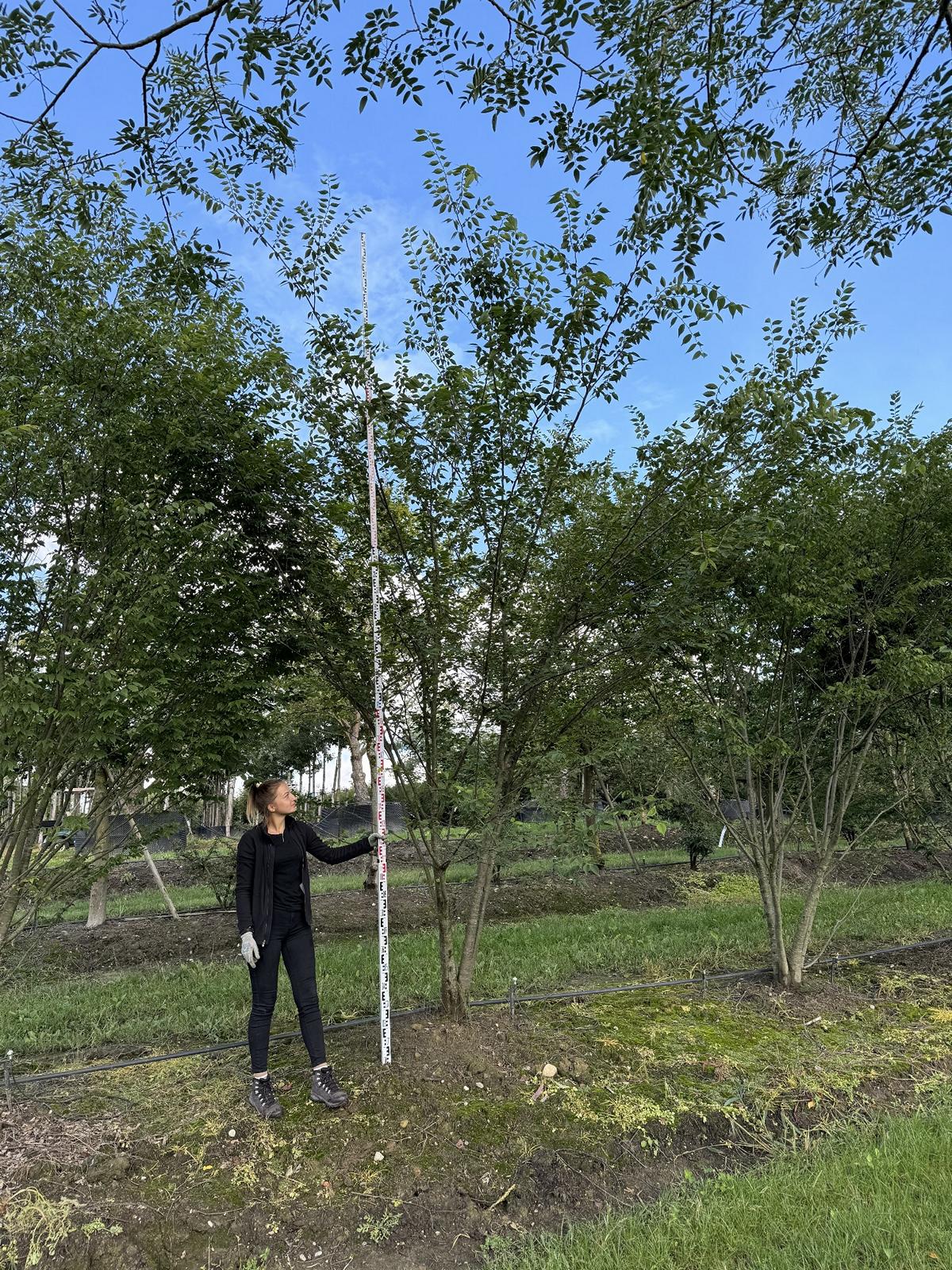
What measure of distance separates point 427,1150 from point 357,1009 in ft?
6.79

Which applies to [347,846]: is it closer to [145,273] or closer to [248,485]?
[248,485]

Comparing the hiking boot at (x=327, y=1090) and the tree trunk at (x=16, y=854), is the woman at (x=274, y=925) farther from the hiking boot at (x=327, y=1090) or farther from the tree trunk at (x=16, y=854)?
the tree trunk at (x=16, y=854)

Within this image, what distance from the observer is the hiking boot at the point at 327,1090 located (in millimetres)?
3492

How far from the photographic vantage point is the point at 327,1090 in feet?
11.6

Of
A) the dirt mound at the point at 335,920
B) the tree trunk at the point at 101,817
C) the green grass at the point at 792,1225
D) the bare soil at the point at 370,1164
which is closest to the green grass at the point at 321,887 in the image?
the dirt mound at the point at 335,920

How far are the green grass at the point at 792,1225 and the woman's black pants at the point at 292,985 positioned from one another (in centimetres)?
134

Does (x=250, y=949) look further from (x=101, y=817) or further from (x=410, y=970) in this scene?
(x=410, y=970)

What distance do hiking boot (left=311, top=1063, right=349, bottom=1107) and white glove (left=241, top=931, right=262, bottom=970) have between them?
63 cm

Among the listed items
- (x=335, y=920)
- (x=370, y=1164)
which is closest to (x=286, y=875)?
(x=370, y=1164)

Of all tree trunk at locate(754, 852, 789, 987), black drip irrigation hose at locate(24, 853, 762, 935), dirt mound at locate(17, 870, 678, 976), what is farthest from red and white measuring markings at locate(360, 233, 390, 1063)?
black drip irrigation hose at locate(24, 853, 762, 935)

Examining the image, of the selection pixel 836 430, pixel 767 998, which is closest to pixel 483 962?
pixel 767 998

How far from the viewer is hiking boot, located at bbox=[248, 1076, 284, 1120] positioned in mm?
3473

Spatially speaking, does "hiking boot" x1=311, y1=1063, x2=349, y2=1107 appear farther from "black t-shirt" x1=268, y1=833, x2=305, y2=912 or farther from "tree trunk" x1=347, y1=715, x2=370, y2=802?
"tree trunk" x1=347, y1=715, x2=370, y2=802

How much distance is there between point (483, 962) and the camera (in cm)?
654
